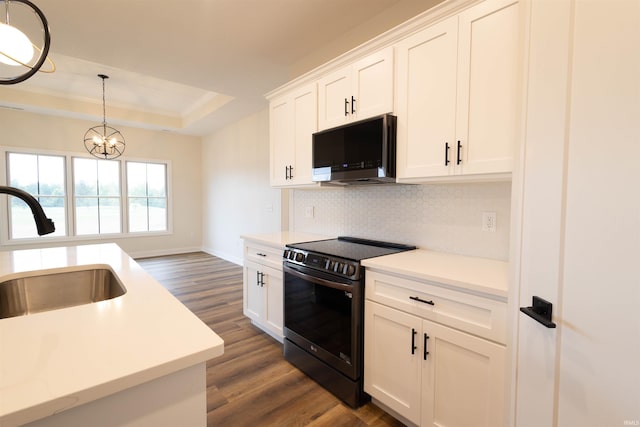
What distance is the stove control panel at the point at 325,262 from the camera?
178 centimetres

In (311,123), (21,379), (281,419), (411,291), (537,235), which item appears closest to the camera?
(21,379)

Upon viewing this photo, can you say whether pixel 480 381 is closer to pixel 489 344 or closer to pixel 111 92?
pixel 489 344

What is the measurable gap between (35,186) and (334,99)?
589 cm

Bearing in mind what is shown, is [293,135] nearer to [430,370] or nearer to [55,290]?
[55,290]

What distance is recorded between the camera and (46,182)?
17.1ft

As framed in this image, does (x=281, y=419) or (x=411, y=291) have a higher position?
(x=411, y=291)

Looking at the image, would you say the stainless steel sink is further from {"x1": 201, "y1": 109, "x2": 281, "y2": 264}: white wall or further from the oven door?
{"x1": 201, "y1": 109, "x2": 281, "y2": 264}: white wall

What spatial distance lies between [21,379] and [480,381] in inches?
62.5

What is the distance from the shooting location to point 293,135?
8.81 feet

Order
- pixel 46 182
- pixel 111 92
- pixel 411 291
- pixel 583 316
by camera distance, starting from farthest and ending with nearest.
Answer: pixel 46 182 < pixel 111 92 < pixel 411 291 < pixel 583 316

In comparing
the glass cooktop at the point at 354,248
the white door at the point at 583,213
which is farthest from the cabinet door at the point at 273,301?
the white door at the point at 583,213

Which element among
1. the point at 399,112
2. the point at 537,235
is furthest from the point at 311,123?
the point at 537,235

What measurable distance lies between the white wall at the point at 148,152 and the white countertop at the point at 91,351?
19.3ft

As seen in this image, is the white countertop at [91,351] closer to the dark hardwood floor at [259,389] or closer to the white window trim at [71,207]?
the dark hardwood floor at [259,389]
